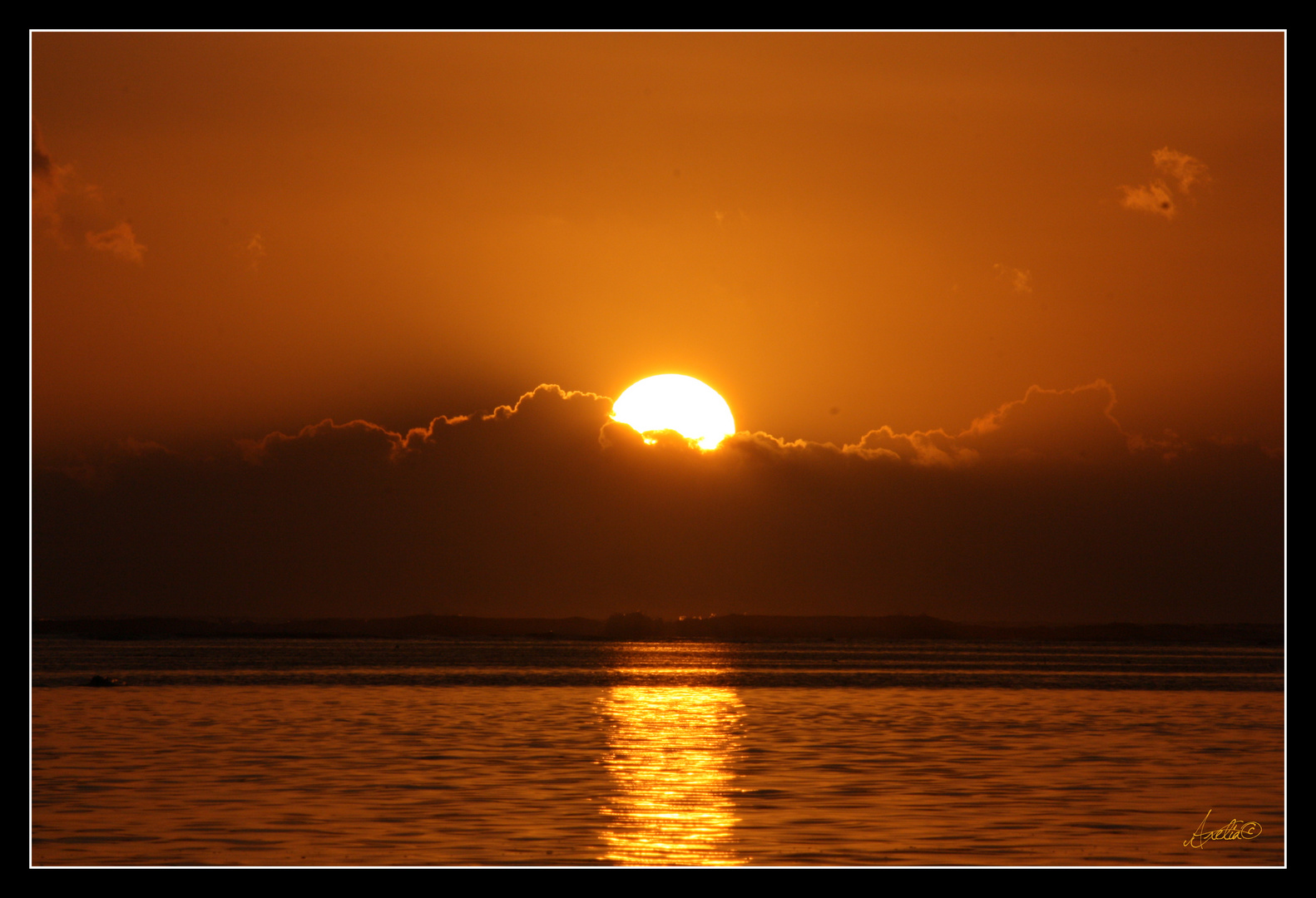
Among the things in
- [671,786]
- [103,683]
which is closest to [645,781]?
[671,786]

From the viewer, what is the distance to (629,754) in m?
44.3

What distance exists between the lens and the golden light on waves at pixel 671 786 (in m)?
26.5

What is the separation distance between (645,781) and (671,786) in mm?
1060

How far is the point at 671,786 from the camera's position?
119 feet

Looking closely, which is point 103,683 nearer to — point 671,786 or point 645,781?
point 645,781

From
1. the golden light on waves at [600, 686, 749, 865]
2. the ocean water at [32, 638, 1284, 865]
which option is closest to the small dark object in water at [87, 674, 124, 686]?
the ocean water at [32, 638, 1284, 865]

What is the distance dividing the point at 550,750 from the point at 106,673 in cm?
8394

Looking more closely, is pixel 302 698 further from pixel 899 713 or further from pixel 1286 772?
pixel 1286 772

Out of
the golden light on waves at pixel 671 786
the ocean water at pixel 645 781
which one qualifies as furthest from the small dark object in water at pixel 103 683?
the golden light on waves at pixel 671 786

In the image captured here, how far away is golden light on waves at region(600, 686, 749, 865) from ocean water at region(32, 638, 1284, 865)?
13cm

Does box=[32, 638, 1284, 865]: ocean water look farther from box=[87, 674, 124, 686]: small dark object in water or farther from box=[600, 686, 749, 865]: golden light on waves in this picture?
Result: box=[87, 674, 124, 686]: small dark object in water

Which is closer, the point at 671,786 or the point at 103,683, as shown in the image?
the point at 671,786

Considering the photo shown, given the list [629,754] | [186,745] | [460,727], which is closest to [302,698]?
[460,727]

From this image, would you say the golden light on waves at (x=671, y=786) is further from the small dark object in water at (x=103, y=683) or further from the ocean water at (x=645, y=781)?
the small dark object in water at (x=103, y=683)
